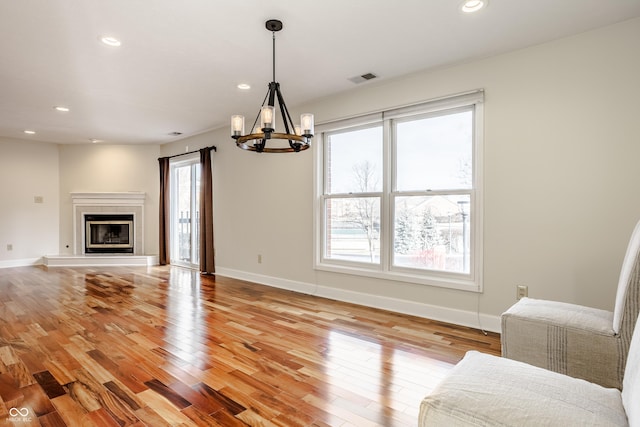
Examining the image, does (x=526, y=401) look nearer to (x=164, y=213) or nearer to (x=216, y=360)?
(x=216, y=360)

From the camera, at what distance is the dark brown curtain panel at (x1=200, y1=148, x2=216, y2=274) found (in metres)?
6.49

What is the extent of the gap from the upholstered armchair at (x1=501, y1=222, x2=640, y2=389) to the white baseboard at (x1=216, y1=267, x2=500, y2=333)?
131 centimetres

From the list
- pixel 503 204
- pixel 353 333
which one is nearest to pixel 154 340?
pixel 353 333

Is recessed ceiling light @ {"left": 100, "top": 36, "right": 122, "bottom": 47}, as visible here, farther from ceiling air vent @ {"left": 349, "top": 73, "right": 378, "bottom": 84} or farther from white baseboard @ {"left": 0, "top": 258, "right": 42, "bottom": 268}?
white baseboard @ {"left": 0, "top": 258, "right": 42, "bottom": 268}

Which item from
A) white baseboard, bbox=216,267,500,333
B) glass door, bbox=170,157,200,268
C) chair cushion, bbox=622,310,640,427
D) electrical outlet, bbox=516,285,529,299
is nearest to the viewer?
chair cushion, bbox=622,310,640,427

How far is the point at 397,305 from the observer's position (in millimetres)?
4094

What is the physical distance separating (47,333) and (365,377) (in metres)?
2.93

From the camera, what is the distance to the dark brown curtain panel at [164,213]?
7672 mm

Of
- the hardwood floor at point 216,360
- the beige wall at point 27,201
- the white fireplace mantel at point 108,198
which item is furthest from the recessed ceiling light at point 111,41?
the beige wall at point 27,201

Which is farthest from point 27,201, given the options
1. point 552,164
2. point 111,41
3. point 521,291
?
point 552,164

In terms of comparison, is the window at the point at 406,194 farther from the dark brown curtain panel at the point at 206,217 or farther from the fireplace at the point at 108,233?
the fireplace at the point at 108,233

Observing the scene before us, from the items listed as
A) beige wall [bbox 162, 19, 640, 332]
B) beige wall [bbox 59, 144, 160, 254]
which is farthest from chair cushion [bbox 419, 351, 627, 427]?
beige wall [bbox 59, 144, 160, 254]

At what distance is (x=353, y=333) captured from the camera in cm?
336

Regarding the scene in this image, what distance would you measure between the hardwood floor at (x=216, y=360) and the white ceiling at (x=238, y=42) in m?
2.62
